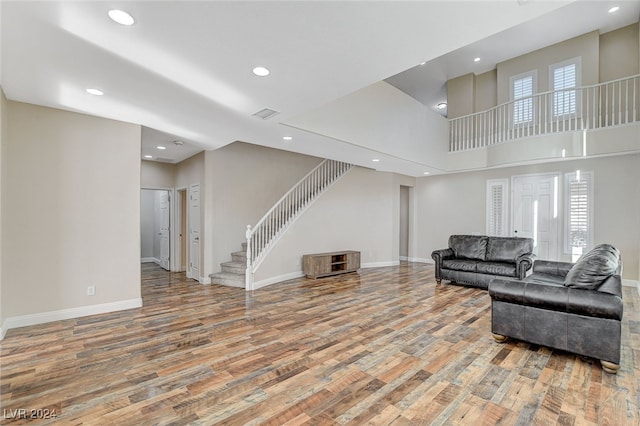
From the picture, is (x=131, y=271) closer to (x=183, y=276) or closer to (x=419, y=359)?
(x=183, y=276)

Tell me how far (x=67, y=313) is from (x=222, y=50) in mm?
3945

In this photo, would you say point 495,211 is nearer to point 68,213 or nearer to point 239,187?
point 239,187

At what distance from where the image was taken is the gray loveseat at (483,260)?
5480 millimetres

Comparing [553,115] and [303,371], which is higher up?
[553,115]

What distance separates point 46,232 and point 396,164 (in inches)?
248

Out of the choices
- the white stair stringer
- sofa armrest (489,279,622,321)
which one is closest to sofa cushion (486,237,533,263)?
sofa armrest (489,279,622,321)

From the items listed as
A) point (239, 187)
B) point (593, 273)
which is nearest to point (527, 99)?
point (593, 273)

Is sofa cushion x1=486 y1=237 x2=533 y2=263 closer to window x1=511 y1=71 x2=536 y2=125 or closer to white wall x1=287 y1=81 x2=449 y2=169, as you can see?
white wall x1=287 y1=81 x2=449 y2=169

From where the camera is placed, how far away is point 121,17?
6.45 ft

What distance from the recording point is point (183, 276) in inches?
269

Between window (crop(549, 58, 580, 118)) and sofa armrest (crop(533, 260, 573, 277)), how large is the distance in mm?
3935

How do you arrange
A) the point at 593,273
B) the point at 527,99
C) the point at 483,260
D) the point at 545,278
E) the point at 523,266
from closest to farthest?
1. the point at 593,273
2. the point at 545,278
3. the point at 523,266
4. the point at 483,260
5. the point at 527,99

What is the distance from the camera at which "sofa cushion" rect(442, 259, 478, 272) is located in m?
5.79

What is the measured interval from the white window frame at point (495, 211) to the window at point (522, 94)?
5.07 ft
